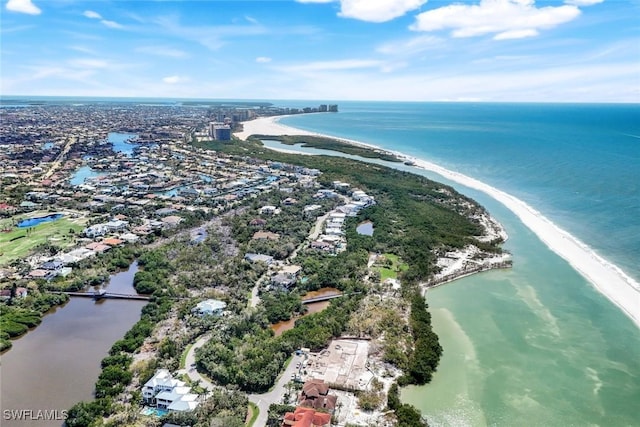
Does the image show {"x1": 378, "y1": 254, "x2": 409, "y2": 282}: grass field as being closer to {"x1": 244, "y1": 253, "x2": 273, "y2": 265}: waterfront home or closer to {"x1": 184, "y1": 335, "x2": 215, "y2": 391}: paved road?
{"x1": 244, "y1": 253, "x2": 273, "y2": 265}: waterfront home

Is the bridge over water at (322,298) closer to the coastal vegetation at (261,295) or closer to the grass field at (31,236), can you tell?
the coastal vegetation at (261,295)

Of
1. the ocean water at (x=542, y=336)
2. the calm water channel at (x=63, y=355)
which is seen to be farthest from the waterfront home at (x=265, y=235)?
the ocean water at (x=542, y=336)

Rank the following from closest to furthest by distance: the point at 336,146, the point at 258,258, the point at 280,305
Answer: the point at 280,305 < the point at 258,258 < the point at 336,146

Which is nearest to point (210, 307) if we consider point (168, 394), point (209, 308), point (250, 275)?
point (209, 308)

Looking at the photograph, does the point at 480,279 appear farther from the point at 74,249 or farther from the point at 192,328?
the point at 74,249

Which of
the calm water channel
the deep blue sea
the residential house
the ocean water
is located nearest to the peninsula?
the residential house

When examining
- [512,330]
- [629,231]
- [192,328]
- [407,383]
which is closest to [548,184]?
[629,231]

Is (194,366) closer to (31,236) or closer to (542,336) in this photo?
(542,336)
